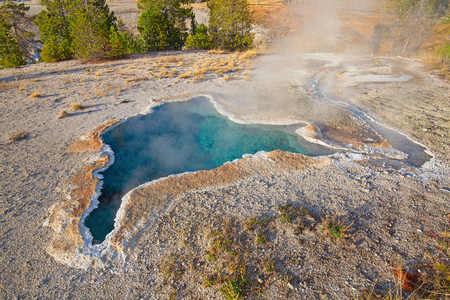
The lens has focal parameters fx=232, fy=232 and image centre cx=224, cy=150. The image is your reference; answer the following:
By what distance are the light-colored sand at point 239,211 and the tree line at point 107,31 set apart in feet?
26.4

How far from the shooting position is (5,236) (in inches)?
199

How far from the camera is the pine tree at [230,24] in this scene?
20500 mm

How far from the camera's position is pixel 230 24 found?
2144 centimetres

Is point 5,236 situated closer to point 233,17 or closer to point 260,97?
point 260,97

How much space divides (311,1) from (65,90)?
54.5m

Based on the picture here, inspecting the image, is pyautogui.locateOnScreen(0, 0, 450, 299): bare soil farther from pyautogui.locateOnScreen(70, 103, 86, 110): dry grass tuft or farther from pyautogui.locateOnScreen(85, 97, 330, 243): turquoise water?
pyautogui.locateOnScreen(85, 97, 330, 243): turquoise water

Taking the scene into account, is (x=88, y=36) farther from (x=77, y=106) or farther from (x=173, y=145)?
(x=173, y=145)

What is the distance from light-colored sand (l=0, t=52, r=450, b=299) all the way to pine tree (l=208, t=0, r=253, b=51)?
13.4m

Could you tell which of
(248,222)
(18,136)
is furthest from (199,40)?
(248,222)

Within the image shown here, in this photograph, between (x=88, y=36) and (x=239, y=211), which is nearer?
(x=239, y=211)

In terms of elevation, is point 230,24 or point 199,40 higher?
point 230,24

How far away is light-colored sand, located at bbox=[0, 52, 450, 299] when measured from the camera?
4160 mm

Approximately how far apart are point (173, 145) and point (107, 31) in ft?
50.7

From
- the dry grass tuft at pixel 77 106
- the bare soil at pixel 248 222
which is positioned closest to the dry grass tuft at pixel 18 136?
the bare soil at pixel 248 222
